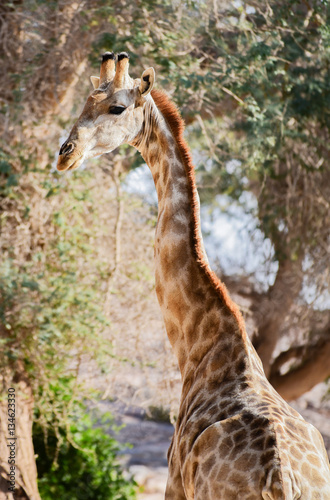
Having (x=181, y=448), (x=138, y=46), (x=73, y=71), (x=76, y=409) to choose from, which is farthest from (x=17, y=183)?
(x=181, y=448)

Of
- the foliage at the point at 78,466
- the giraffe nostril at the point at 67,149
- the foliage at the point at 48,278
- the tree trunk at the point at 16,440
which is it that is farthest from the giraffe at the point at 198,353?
the foliage at the point at 78,466

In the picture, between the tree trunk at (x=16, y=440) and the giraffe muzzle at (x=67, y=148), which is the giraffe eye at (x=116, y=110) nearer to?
the giraffe muzzle at (x=67, y=148)

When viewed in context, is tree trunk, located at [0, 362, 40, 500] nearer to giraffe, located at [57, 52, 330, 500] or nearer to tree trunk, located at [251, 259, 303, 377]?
giraffe, located at [57, 52, 330, 500]

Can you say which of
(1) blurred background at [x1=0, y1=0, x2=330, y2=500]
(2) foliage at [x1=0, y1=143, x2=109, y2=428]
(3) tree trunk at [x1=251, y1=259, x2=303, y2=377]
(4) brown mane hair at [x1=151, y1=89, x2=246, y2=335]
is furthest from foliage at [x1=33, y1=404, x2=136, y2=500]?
(4) brown mane hair at [x1=151, y1=89, x2=246, y2=335]

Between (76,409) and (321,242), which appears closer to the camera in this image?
(76,409)

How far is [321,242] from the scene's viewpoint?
7699 millimetres

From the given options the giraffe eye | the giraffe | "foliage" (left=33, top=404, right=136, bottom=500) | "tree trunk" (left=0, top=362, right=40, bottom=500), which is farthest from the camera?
"foliage" (left=33, top=404, right=136, bottom=500)

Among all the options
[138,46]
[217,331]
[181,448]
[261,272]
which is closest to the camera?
[181,448]

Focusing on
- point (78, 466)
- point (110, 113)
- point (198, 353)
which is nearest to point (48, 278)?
point (78, 466)

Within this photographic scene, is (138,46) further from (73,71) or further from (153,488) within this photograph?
(153,488)

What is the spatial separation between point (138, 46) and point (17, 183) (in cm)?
198

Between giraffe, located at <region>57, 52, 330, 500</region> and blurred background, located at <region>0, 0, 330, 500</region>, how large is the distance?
273 cm

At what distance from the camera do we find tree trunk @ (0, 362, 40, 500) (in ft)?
18.2

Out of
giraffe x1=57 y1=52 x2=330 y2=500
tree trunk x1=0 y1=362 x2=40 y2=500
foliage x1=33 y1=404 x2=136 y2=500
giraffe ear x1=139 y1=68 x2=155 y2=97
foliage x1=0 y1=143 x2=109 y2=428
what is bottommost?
foliage x1=33 y1=404 x2=136 y2=500
